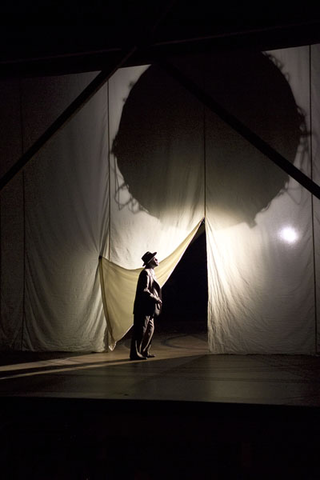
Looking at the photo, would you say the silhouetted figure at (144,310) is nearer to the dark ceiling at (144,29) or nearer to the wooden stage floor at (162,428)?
the wooden stage floor at (162,428)

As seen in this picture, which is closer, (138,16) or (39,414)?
(39,414)

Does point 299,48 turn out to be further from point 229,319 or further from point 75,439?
point 75,439

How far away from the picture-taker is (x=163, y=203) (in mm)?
7230

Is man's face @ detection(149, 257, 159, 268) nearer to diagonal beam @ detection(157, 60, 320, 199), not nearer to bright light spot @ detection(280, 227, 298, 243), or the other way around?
bright light spot @ detection(280, 227, 298, 243)

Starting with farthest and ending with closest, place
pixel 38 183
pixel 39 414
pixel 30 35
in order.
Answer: pixel 38 183 < pixel 30 35 < pixel 39 414

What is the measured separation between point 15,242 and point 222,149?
3746mm

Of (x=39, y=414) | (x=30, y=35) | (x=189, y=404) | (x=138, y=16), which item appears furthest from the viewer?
(x=30, y=35)

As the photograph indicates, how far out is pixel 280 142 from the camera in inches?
273

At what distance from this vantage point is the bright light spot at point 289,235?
22.3ft

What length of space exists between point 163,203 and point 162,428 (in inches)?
157

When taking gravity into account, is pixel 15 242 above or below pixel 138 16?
below

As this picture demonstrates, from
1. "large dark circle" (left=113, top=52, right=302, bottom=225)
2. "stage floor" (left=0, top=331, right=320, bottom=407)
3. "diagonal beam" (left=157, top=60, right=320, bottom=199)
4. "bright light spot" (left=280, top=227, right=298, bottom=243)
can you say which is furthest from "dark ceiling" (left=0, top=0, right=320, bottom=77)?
"stage floor" (left=0, top=331, right=320, bottom=407)

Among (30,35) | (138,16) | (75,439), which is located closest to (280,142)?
(138,16)

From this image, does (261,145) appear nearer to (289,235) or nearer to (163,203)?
(289,235)
